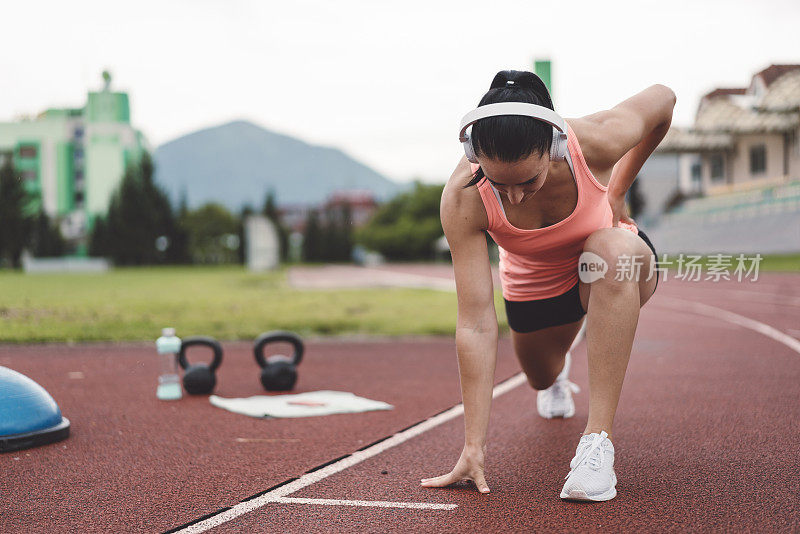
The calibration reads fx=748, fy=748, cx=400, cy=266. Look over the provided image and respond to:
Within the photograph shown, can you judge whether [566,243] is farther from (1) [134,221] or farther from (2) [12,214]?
(1) [134,221]

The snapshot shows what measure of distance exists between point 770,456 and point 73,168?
A: 2420cm

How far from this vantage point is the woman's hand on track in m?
2.85

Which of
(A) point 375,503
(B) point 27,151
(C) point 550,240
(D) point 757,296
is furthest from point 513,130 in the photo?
(B) point 27,151

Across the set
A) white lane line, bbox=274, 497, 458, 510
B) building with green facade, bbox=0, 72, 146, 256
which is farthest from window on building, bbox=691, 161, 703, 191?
white lane line, bbox=274, 497, 458, 510

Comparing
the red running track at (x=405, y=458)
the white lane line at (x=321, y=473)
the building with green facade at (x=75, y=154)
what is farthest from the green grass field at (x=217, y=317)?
the white lane line at (x=321, y=473)

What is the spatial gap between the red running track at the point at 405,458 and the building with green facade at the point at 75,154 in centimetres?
1000

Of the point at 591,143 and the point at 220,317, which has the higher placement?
the point at 591,143

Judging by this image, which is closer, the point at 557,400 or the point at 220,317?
the point at 557,400

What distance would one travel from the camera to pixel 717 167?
45906mm

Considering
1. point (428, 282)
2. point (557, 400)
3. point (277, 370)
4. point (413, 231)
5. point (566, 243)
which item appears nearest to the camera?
point (566, 243)

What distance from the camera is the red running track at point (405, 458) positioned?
258cm

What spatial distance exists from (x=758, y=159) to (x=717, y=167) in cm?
461

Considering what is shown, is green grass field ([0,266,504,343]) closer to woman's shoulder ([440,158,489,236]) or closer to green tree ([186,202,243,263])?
woman's shoulder ([440,158,489,236])

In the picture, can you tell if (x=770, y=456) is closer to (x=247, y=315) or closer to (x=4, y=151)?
(x=247, y=315)
